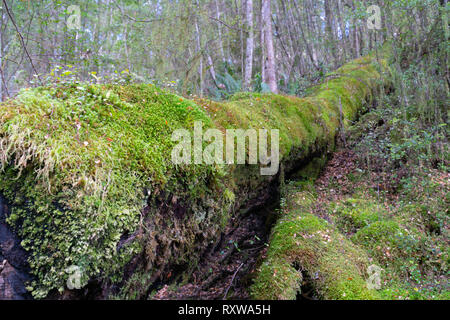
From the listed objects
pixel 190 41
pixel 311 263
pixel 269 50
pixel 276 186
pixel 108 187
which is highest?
pixel 190 41

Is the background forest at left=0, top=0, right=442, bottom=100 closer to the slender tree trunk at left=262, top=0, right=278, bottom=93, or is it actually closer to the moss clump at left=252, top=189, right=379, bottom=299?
the slender tree trunk at left=262, top=0, right=278, bottom=93

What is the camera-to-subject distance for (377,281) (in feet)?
9.95

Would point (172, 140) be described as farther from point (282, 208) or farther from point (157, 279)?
point (282, 208)

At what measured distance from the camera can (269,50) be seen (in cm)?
714

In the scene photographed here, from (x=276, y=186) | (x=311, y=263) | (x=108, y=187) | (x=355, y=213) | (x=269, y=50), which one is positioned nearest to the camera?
(x=108, y=187)

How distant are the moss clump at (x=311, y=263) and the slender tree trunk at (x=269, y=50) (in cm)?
432

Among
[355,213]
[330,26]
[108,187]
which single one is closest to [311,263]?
[355,213]

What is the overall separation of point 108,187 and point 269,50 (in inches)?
251

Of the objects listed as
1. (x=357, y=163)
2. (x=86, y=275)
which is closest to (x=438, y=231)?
(x=357, y=163)

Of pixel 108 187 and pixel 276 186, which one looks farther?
pixel 276 186

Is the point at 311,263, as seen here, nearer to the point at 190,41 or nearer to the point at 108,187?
the point at 108,187

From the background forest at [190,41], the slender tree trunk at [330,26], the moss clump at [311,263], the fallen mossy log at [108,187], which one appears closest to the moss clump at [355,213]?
the moss clump at [311,263]

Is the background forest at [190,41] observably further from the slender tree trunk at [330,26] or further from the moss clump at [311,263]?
the moss clump at [311,263]

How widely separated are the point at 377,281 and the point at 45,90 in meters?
3.99
